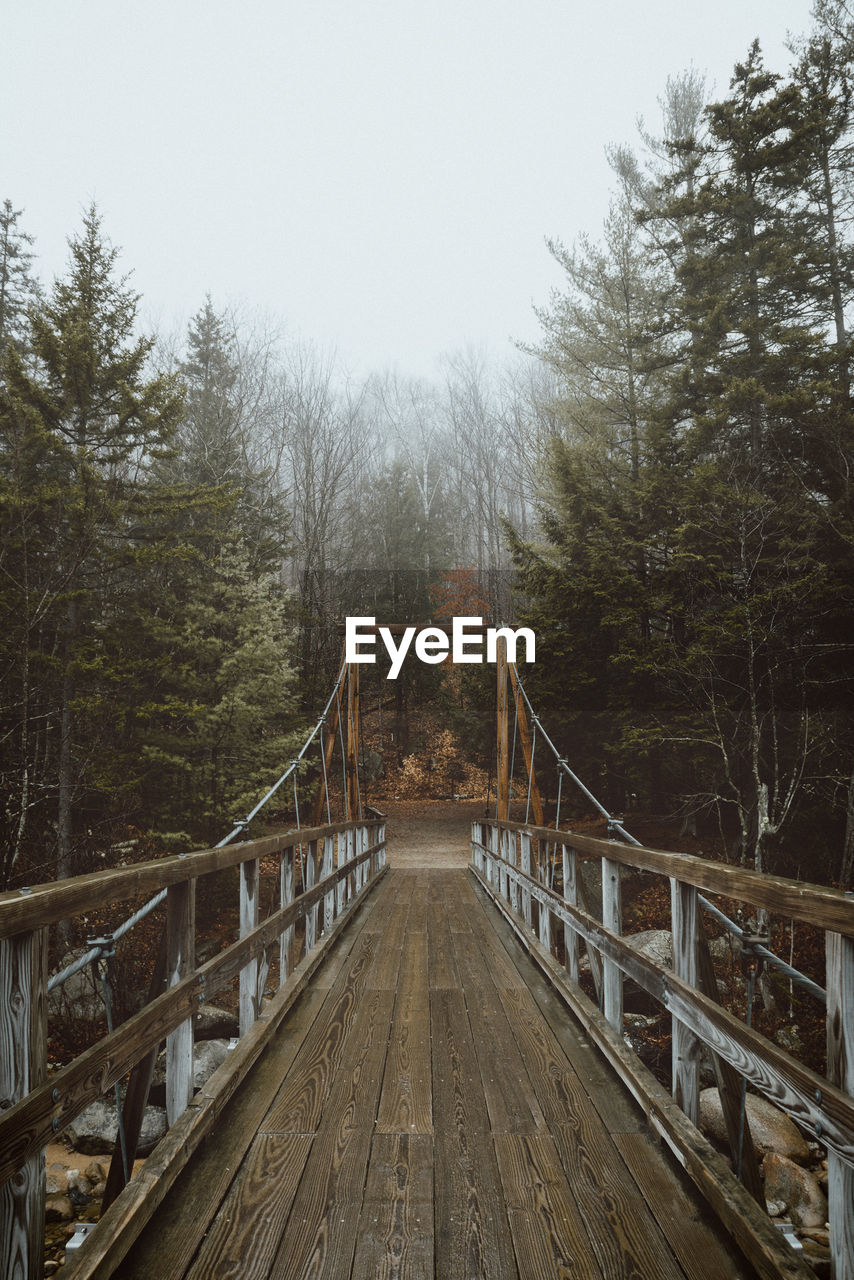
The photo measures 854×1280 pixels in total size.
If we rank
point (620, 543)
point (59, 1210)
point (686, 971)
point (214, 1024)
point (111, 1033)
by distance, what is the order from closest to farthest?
point (111, 1033) < point (686, 971) < point (59, 1210) < point (214, 1024) < point (620, 543)

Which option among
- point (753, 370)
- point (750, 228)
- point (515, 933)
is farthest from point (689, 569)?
point (515, 933)

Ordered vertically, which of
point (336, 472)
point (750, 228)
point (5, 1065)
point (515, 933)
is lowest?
point (515, 933)

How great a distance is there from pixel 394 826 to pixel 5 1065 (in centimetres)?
1907

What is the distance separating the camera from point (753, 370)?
1221cm

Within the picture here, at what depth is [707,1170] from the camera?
196 centimetres

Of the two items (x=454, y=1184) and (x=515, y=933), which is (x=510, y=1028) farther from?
(x=515, y=933)

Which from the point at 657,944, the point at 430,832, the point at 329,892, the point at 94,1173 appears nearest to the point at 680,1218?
the point at 329,892

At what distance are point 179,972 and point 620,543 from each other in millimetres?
12050

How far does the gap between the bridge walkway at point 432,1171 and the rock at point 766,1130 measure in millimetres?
4873

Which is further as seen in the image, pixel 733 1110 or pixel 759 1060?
pixel 733 1110

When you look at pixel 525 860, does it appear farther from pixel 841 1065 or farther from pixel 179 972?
pixel 841 1065

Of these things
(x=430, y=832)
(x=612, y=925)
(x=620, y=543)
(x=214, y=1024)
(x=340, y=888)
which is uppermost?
(x=620, y=543)

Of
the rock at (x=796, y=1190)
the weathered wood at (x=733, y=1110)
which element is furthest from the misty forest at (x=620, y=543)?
the weathered wood at (x=733, y=1110)

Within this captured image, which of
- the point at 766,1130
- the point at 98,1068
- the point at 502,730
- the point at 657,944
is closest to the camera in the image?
the point at 98,1068
